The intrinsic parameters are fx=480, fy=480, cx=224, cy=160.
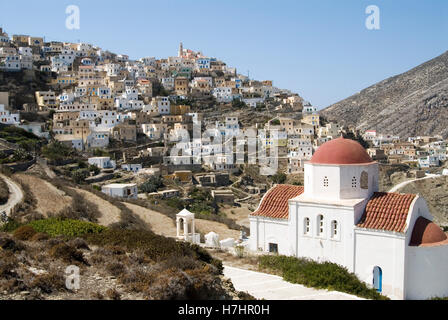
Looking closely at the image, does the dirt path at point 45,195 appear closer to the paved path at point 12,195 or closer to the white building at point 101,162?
the paved path at point 12,195

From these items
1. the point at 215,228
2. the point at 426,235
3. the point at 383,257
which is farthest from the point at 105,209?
the point at 426,235

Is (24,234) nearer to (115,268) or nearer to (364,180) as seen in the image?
(115,268)

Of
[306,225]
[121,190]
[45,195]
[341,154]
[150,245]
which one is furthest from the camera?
[121,190]

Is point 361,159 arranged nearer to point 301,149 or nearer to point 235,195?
point 235,195

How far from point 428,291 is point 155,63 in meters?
67.4

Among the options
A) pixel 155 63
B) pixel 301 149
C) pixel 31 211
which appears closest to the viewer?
pixel 31 211

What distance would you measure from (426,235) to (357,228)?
1.59m

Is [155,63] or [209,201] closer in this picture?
[209,201]

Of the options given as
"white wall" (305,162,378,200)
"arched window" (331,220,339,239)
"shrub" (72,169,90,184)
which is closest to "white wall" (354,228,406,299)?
"arched window" (331,220,339,239)

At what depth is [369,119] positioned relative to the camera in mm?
104438

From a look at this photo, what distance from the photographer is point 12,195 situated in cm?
1945

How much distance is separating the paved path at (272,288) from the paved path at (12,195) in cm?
1025

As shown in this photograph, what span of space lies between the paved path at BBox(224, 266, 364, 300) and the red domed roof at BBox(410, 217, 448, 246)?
9.89ft
